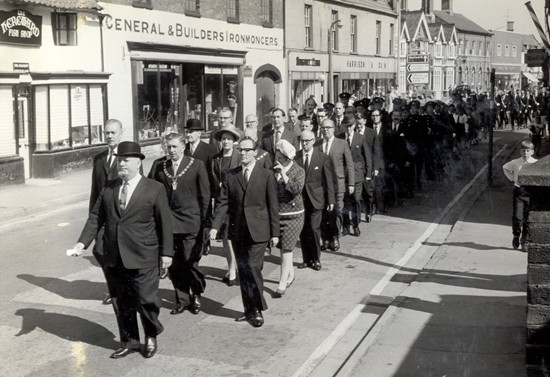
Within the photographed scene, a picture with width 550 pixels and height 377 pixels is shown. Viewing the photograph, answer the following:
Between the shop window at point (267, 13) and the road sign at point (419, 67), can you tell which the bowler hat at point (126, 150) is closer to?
the road sign at point (419, 67)

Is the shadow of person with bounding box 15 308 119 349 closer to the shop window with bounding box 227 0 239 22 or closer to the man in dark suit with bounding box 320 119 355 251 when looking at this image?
the man in dark suit with bounding box 320 119 355 251

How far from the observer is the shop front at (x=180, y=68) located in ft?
72.0

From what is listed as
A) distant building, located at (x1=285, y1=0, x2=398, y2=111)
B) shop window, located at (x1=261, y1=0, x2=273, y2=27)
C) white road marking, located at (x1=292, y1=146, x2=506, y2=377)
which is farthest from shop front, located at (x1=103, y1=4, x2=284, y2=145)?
white road marking, located at (x1=292, y1=146, x2=506, y2=377)

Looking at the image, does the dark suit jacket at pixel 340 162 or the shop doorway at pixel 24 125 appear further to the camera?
the shop doorway at pixel 24 125

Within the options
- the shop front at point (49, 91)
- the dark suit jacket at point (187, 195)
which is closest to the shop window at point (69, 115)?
the shop front at point (49, 91)

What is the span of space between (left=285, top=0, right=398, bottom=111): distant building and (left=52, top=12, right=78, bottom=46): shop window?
1251 cm

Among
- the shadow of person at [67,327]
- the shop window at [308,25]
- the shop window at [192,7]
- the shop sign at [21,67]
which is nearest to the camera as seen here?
the shadow of person at [67,327]

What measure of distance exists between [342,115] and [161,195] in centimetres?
717

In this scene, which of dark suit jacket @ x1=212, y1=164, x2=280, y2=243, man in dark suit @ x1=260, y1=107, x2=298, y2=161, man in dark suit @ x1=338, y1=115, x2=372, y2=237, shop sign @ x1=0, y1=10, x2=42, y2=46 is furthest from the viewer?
shop sign @ x1=0, y1=10, x2=42, y2=46

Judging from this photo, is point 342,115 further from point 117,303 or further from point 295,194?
point 117,303

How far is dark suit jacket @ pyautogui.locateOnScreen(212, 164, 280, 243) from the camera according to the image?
7.53 m

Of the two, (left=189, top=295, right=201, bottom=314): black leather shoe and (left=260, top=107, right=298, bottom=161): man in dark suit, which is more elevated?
(left=260, top=107, right=298, bottom=161): man in dark suit

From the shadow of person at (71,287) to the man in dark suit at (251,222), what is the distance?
1.80 metres

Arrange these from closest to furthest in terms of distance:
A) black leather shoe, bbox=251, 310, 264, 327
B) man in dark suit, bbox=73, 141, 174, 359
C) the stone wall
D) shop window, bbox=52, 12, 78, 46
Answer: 1. the stone wall
2. man in dark suit, bbox=73, 141, 174, 359
3. black leather shoe, bbox=251, 310, 264, 327
4. shop window, bbox=52, 12, 78, 46
